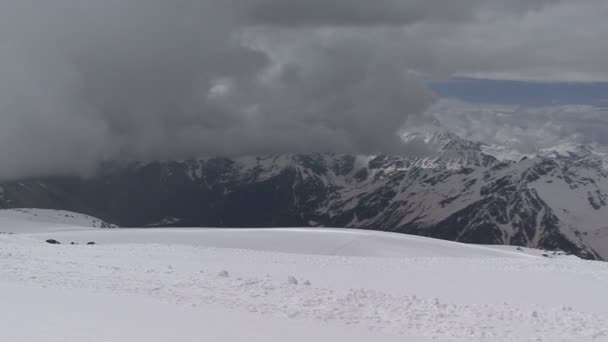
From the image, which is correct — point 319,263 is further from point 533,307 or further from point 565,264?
point 565,264

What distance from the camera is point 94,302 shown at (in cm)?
1766

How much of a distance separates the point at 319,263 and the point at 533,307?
490 inches

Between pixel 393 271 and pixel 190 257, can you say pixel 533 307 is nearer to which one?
pixel 393 271

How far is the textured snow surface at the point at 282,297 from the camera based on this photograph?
15.5m

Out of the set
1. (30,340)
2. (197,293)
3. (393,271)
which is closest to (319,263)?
(393,271)

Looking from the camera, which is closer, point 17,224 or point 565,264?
point 565,264

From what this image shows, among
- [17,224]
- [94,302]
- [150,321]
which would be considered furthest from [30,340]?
[17,224]

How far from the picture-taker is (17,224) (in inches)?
3600

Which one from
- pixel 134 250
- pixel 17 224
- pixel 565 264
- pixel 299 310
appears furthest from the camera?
pixel 17 224

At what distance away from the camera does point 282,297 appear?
814 inches

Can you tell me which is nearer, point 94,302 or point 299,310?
point 94,302

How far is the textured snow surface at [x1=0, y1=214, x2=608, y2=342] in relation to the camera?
1553cm

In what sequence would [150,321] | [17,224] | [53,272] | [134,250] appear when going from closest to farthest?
[150,321] → [53,272] → [134,250] → [17,224]

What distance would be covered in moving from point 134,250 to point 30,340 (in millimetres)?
21994
